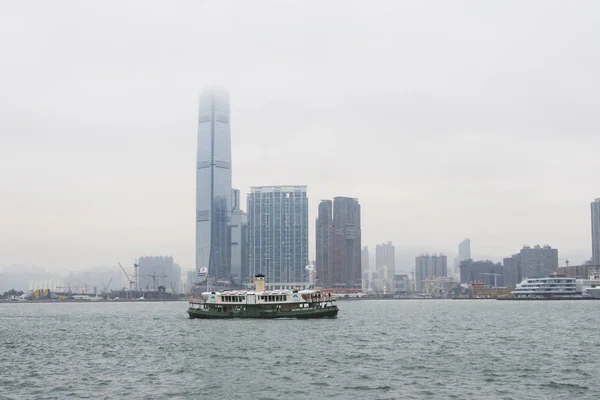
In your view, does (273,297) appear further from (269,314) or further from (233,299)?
(233,299)

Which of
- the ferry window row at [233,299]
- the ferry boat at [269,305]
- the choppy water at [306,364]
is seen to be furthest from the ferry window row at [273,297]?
the choppy water at [306,364]

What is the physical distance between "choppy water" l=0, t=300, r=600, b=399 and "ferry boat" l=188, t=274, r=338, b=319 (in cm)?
2299

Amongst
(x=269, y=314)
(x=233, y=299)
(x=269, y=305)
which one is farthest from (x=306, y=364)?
(x=233, y=299)

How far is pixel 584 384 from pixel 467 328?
60.1 metres

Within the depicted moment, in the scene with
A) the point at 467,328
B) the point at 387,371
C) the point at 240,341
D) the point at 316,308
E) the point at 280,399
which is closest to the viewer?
the point at 280,399

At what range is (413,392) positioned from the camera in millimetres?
52219

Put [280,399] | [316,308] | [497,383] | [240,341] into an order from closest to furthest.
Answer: [280,399] < [497,383] < [240,341] < [316,308]

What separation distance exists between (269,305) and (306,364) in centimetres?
6603

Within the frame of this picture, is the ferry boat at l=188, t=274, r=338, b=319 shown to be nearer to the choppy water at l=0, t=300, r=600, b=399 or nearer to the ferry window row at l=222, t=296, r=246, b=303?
the ferry window row at l=222, t=296, r=246, b=303

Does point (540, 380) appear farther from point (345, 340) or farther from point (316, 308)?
point (316, 308)

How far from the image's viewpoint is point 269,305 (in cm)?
13338

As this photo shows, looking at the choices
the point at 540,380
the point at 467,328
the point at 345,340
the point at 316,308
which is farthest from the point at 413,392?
the point at 316,308

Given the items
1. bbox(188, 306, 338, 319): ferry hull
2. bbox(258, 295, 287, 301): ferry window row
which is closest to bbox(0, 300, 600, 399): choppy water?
bbox(188, 306, 338, 319): ferry hull

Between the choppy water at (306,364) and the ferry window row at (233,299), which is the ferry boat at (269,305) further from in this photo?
the choppy water at (306,364)
